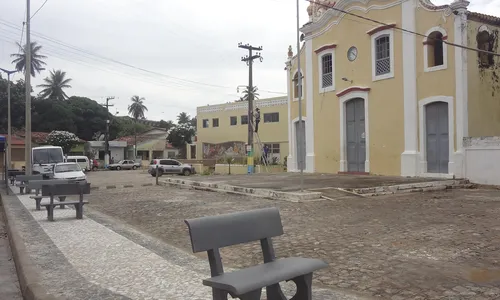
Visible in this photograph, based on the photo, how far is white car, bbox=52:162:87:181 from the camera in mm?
20911

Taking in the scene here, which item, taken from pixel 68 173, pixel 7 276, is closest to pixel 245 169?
pixel 68 173

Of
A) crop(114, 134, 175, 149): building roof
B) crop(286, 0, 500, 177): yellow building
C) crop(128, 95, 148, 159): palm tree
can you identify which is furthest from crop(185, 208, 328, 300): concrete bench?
crop(128, 95, 148, 159): palm tree

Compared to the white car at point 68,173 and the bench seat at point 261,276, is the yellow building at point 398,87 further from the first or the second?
the bench seat at point 261,276

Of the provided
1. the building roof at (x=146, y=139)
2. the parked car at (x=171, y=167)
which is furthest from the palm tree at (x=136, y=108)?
the parked car at (x=171, y=167)

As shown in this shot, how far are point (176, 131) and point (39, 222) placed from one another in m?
53.6

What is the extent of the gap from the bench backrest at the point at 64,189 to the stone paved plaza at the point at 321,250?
579mm

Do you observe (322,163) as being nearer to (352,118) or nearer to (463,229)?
(352,118)

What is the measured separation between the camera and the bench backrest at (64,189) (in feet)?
31.6

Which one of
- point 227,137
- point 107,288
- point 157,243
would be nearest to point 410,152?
point 157,243

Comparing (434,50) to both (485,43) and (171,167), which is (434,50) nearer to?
(485,43)

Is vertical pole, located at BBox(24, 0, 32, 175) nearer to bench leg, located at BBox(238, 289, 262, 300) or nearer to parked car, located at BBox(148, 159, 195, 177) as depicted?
parked car, located at BBox(148, 159, 195, 177)

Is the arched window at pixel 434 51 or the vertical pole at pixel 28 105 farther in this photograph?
the vertical pole at pixel 28 105

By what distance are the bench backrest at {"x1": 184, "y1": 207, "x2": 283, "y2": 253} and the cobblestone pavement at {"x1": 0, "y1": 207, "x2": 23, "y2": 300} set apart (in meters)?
2.65

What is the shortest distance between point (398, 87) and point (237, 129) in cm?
2934
